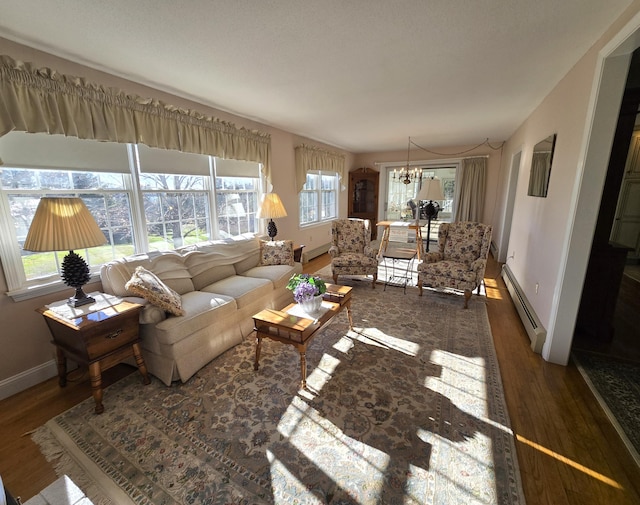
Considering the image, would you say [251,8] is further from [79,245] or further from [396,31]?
[79,245]

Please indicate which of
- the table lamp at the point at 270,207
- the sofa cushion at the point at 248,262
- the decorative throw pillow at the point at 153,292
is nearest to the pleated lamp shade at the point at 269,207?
the table lamp at the point at 270,207

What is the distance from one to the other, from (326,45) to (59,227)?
7.06 feet

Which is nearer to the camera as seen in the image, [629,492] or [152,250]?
[629,492]

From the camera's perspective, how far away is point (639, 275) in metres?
4.45

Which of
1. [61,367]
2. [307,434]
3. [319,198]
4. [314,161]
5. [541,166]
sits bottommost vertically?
[307,434]

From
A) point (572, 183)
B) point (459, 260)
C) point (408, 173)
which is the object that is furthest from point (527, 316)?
point (408, 173)

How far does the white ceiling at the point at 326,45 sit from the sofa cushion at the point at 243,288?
6.48 feet

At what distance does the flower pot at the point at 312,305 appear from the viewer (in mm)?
2334

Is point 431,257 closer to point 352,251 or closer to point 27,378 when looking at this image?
point 352,251

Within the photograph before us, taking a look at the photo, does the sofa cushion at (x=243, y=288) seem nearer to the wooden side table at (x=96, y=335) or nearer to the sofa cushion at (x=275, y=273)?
the sofa cushion at (x=275, y=273)

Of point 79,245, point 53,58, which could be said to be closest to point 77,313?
point 79,245

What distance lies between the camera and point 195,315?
2.23m

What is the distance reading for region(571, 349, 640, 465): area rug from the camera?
169 centimetres

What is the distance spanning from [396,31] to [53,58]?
8.18ft
